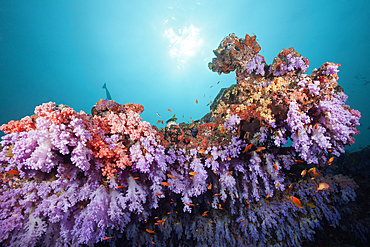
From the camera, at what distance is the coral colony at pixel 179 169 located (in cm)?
249

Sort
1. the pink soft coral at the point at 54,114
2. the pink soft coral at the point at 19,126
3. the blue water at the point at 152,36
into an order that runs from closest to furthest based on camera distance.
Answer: the pink soft coral at the point at 54,114, the pink soft coral at the point at 19,126, the blue water at the point at 152,36

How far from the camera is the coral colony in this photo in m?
2.49

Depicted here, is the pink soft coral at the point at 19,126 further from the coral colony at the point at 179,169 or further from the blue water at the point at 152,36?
the blue water at the point at 152,36

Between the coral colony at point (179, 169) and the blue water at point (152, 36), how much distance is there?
78.9 feet

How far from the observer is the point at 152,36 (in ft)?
176

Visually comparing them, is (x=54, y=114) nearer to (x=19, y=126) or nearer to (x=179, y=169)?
(x=19, y=126)

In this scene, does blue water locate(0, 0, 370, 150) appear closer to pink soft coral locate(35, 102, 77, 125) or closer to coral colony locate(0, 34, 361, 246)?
coral colony locate(0, 34, 361, 246)

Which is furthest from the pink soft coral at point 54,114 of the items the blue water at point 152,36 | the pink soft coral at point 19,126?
the blue water at point 152,36

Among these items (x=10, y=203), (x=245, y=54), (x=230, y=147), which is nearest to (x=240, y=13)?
(x=245, y=54)

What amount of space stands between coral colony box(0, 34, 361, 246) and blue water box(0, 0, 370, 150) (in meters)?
24.1

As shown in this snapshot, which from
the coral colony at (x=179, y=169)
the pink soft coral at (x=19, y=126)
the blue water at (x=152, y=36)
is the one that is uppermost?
the blue water at (x=152, y=36)

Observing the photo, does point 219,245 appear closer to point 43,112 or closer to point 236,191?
point 236,191

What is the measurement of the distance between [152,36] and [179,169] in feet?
212

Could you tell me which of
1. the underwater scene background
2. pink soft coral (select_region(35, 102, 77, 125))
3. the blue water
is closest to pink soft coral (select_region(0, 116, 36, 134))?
the underwater scene background
